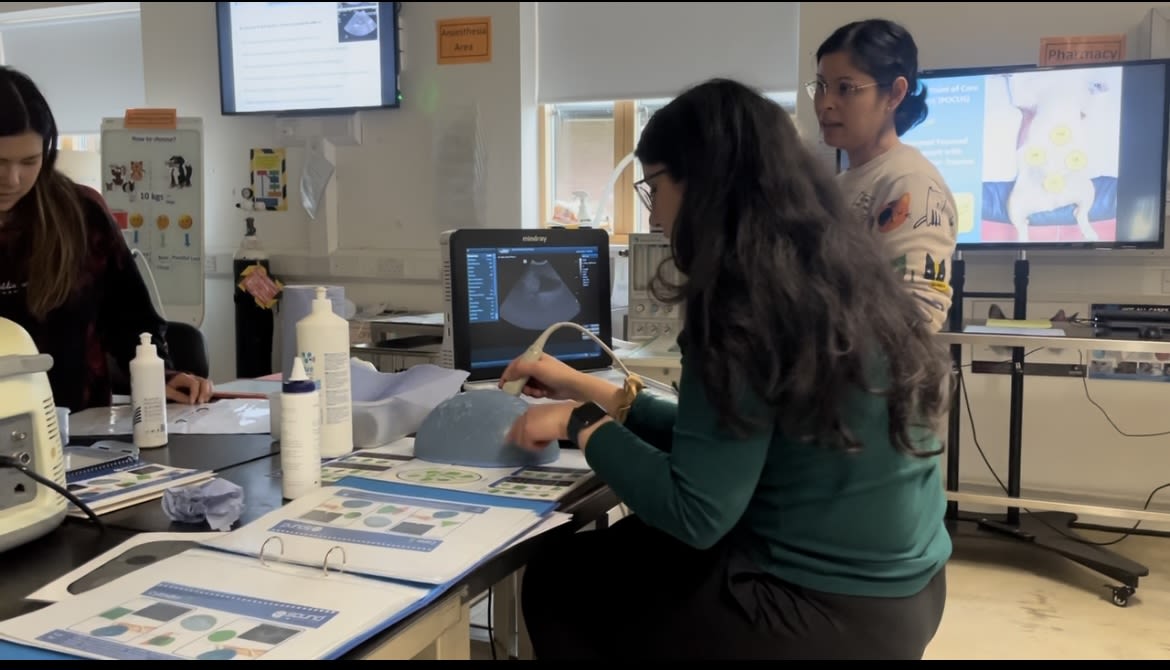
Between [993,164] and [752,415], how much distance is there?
2.26 metres

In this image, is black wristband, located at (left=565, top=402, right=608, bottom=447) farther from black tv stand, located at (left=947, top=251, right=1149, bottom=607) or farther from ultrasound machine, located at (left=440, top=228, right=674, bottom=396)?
black tv stand, located at (left=947, top=251, right=1149, bottom=607)

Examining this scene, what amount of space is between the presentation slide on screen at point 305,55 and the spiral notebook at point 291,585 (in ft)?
9.76

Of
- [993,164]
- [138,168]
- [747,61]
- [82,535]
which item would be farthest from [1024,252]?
[138,168]

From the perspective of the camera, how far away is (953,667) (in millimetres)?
1104

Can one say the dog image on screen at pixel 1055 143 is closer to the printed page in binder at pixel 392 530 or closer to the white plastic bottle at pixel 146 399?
the printed page in binder at pixel 392 530

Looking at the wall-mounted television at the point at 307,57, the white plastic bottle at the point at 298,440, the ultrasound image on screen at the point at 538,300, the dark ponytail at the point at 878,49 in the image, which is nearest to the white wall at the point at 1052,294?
the dark ponytail at the point at 878,49

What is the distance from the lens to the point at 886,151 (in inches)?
73.9

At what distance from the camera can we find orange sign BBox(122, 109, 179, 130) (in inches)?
146

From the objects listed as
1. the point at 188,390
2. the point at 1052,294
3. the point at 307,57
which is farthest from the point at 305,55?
the point at 1052,294

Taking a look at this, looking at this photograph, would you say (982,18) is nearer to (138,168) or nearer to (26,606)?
(26,606)

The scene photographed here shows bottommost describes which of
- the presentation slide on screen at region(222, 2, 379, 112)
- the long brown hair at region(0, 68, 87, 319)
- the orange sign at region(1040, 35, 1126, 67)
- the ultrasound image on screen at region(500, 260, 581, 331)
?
the ultrasound image on screen at region(500, 260, 581, 331)

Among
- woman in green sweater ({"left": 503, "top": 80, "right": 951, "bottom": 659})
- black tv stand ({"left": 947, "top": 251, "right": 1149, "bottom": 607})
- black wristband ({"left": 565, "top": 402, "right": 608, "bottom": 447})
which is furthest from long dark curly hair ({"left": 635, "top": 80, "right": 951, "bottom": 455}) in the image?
black tv stand ({"left": 947, "top": 251, "right": 1149, "bottom": 607})

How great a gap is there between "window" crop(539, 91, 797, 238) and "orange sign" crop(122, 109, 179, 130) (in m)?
1.53

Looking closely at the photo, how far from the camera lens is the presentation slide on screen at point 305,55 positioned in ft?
12.1
